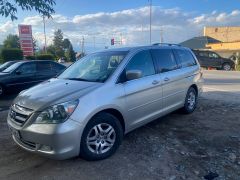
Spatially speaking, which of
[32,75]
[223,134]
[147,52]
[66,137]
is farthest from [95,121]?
[32,75]

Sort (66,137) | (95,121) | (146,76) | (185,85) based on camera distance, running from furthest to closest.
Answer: (185,85)
(146,76)
(95,121)
(66,137)

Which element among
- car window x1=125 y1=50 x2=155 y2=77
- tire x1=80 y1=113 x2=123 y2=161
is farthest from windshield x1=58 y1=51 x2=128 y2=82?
tire x1=80 y1=113 x2=123 y2=161

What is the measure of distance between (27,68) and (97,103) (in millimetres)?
8364

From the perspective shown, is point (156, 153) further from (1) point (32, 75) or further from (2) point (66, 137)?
(1) point (32, 75)

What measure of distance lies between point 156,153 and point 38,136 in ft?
6.53

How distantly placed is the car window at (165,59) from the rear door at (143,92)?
242 mm

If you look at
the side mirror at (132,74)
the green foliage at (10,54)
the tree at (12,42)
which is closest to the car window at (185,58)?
the side mirror at (132,74)

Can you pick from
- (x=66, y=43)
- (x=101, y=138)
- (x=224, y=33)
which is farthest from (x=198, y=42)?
(x=101, y=138)

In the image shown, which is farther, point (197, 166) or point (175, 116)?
point (175, 116)

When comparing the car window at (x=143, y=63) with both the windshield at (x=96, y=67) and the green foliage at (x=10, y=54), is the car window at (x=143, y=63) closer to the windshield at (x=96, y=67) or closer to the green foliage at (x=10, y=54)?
the windshield at (x=96, y=67)

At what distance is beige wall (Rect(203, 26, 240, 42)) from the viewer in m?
63.8

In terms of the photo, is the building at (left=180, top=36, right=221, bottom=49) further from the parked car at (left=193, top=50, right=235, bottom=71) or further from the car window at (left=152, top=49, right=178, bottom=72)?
the car window at (left=152, top=49, right=178, bottom=72)

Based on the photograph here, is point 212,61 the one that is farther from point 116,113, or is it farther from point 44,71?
point 116,113

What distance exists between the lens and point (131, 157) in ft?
14.8
